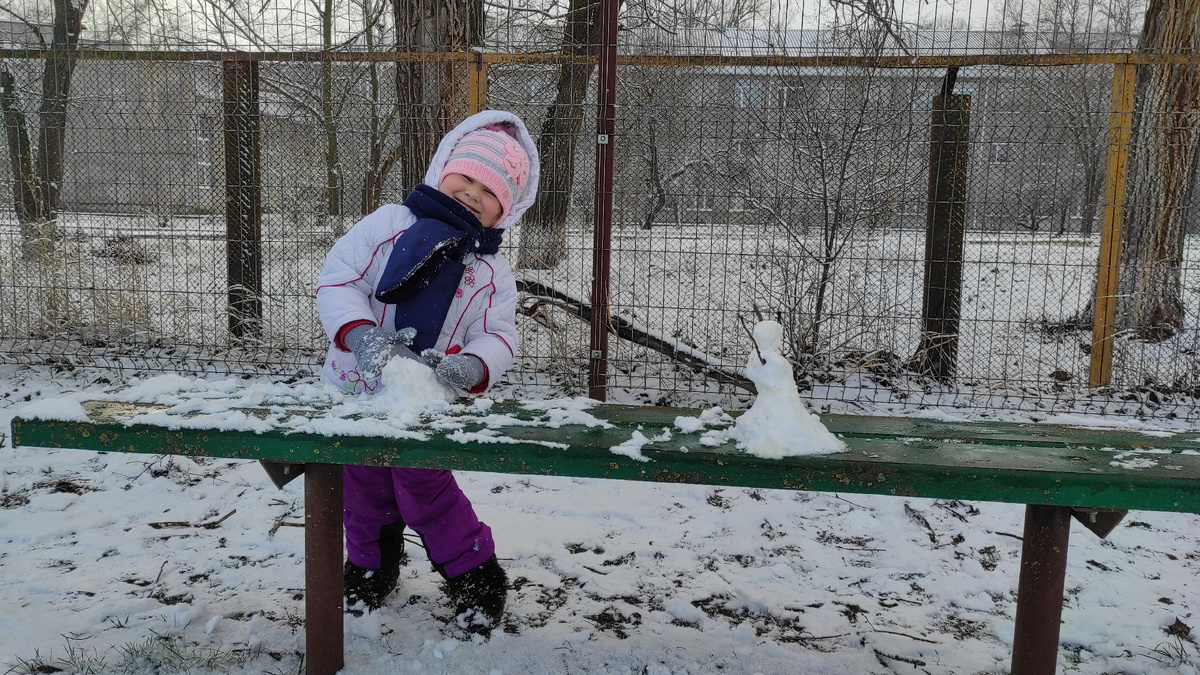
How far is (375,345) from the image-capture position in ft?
7.30

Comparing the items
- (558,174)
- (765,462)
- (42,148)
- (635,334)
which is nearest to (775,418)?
(765,462)

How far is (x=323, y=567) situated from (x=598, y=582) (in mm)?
984

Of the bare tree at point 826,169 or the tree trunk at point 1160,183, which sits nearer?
the bare tree at point 826,169

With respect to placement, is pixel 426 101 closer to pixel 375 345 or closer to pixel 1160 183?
pixel 375 345

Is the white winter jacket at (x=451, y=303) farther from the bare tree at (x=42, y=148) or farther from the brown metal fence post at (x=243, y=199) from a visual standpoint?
the bare tree at (x=42, y=148)

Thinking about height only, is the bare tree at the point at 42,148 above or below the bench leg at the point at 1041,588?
above

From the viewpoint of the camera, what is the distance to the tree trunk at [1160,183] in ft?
17.2

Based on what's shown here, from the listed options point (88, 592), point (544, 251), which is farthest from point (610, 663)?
point (544, 251)

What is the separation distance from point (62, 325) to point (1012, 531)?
5.41 meters

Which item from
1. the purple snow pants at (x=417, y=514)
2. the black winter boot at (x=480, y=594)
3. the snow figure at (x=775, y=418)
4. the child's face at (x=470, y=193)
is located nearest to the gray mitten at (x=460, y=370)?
the purple snow pants at (x=417, y=514)

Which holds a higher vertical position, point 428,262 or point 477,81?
point 477,81

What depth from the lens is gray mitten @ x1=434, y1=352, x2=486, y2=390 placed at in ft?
7.42

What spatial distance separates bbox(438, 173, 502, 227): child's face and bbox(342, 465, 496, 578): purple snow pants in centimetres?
77

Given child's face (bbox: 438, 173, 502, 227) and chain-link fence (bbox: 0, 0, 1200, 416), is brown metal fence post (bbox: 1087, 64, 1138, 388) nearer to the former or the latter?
chain-link fence (bbox: 0, 0, 1200, 416)
